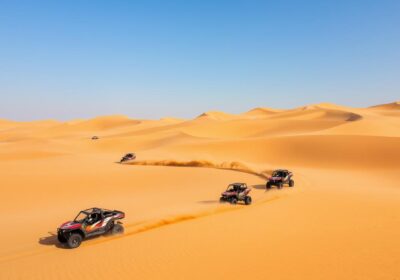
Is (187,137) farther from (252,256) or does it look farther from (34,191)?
(252,256)

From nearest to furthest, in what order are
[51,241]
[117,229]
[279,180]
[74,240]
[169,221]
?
[74,240] < [51,241] < [117,229] < [169,221] < [279,180]

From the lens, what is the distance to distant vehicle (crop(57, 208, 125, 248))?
9.95 metres

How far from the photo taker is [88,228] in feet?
34.6

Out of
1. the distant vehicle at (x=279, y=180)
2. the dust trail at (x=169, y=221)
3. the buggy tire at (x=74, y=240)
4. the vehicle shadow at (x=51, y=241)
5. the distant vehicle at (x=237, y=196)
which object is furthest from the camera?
the distant vehicle at (x=279, y=180)

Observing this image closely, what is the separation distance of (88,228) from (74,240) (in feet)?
2.06

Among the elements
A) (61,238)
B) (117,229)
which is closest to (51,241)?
(61,238)

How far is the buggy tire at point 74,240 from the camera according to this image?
→ 32.4 ft

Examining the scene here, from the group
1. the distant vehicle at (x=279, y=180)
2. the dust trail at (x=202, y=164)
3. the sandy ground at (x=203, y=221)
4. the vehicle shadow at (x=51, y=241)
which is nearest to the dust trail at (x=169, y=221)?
the sandy ground at (x=203, y=221)

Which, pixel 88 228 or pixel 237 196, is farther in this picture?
pixel 237 196

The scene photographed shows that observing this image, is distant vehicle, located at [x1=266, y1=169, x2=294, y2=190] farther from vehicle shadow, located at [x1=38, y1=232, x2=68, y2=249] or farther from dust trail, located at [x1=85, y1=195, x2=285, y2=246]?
vehicle shadow, located at [x1=38, y1=232, x2=68, y2=249]

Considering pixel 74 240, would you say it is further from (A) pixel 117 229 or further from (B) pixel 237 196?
(B) pixel 237 196

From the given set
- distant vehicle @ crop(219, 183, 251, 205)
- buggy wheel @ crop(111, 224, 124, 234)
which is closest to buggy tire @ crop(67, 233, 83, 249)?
buggy wheel @ crop(111, 224, 124, 234)

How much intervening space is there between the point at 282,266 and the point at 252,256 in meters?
0.93

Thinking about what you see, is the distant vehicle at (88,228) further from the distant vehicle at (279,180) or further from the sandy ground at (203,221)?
the distant vehicle at (279,180)
